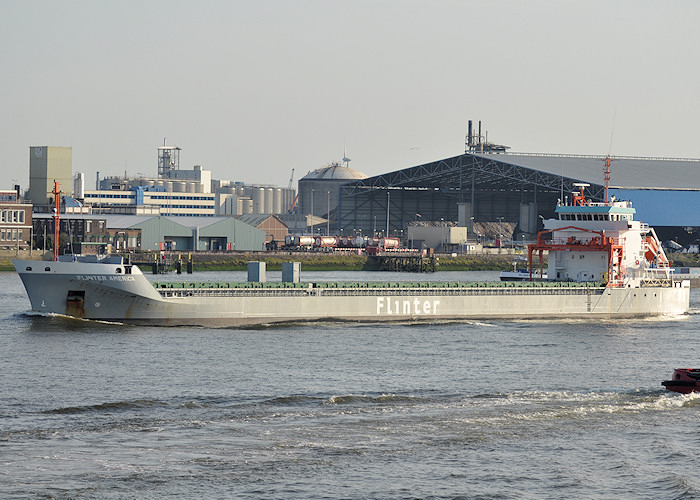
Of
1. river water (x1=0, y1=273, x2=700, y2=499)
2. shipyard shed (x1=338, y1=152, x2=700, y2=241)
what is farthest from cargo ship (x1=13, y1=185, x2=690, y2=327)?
shipyard shed (x1=338, y1=152, x2=700, y2=241)

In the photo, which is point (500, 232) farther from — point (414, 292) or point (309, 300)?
point (309, 300)

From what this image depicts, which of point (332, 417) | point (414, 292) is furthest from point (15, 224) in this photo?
point (332, 417)

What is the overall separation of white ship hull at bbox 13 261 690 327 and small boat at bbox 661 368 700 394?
2163 cm

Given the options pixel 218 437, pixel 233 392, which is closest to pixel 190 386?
pixel 233 392

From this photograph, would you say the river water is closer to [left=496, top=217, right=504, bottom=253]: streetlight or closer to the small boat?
the small boat

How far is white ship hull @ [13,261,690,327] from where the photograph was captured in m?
48.8

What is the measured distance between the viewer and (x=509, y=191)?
137250mm

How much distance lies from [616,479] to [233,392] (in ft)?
43.7

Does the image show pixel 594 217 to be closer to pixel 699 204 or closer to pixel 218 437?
pixel 218 437

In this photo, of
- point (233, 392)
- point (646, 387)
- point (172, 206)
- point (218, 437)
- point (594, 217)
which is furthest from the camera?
point (172, 206)

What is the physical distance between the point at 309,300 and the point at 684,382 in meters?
22.6

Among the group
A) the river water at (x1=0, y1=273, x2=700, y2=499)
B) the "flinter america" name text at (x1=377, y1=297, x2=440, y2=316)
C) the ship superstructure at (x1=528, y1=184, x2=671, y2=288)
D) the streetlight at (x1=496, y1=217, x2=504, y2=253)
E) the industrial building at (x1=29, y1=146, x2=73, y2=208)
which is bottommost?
the river water at (x1=0, y1=273, x2=700, y2=499)

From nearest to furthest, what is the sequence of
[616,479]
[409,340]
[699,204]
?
[616,479] < [409,340] < [699,204]

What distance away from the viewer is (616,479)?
25578mm
